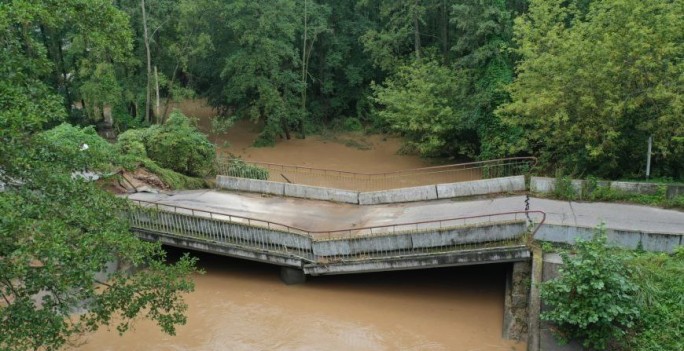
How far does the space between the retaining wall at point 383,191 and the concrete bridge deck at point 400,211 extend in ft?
0.96

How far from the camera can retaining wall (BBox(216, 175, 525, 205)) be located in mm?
17750

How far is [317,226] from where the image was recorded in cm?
1636

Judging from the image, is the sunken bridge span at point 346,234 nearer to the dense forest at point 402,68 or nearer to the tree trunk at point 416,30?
the dense forest at point 402,68

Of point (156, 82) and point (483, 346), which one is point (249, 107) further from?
point (483, 346)

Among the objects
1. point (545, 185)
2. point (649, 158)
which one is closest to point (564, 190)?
point (545, 185)

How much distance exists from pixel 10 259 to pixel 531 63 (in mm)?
16260

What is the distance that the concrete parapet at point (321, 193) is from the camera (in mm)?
18688

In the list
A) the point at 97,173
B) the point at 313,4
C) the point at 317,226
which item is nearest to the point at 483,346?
the point at 317,226

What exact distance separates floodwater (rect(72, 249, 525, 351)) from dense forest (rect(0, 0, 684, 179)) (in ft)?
20.5

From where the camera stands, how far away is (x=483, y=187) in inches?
700

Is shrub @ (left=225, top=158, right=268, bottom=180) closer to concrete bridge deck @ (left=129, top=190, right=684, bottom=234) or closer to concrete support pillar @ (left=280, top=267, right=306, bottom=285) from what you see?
concrete bridge deck @ (left=129, top=190, right=684, bottom=234)

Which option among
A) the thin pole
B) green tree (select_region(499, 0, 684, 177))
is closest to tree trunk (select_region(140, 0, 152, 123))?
green tree (select_region(499, 0, 684, 177))

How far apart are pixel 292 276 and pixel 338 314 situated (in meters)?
2.03

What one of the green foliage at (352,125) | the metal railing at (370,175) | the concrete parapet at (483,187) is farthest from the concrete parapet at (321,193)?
the green foliage at (352,125)
